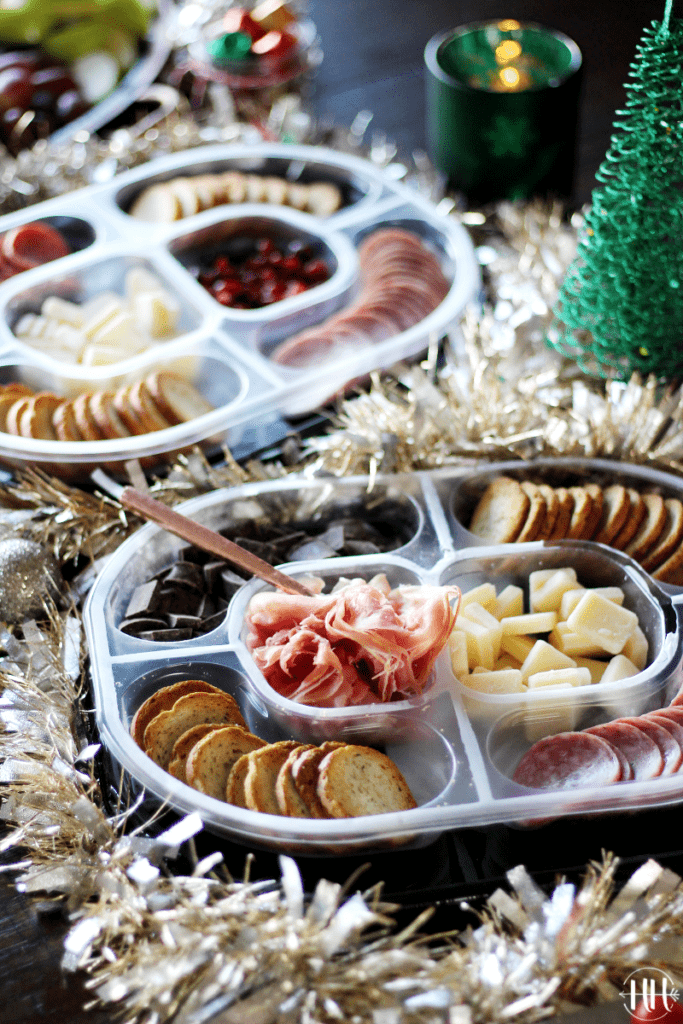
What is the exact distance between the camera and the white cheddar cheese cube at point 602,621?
1051mm

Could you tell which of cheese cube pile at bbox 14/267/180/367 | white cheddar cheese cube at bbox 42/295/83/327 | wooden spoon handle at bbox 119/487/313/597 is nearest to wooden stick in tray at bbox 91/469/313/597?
wooden spoon handle at bbox 119/487/313/597

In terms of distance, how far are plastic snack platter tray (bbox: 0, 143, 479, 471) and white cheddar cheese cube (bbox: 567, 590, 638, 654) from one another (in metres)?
0.49

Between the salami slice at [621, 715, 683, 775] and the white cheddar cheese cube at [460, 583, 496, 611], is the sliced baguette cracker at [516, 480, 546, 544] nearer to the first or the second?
the white cheddar cheese cube at [460, 583, 496, 611]

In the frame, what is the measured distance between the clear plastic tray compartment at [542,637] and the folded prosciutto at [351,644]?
0.06 m

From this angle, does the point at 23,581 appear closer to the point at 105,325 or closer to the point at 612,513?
the point at 105,325

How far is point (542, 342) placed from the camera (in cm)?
150

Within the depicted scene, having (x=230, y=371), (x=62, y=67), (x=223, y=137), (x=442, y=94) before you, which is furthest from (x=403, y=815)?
(x=62, y=67)

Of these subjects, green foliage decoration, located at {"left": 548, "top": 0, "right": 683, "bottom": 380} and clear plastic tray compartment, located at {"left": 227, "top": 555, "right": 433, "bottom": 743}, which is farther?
green foliage decoration, located at {"left": 548, "top": 0, "right": 683, "bottom": 380}

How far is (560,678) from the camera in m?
1.01

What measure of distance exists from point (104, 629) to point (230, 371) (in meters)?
0.55

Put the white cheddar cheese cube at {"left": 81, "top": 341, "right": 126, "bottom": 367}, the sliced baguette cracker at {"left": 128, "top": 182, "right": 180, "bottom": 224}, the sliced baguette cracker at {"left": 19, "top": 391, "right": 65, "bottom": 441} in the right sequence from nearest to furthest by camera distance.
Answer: the sliced baguette cracker at {"left": 19, "top": 391, "right": 65, "bottom": 441} → the white cheddar cheese cube at {"left": 81, "top": 341, "right": 126, "bottom": 367} → the sliced baguette cracker at {"left": 128, "top": 182, "right": 180, "bottom": 224}

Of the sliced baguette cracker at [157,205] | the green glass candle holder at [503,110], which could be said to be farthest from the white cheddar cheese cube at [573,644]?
the sliced baguette cracker at [157,205]

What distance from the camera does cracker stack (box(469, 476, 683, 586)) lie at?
1141 mm

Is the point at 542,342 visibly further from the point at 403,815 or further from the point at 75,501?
the point at 403,815
